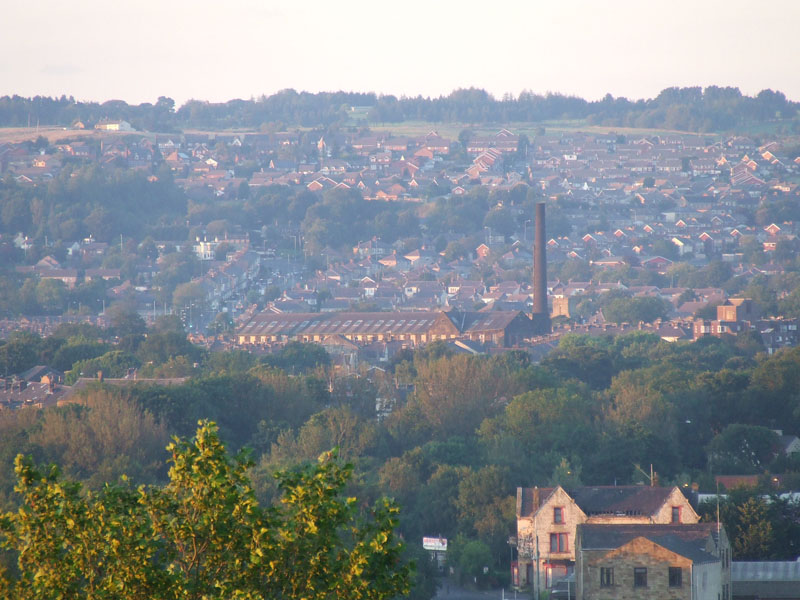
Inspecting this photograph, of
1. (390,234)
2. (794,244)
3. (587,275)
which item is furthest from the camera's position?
(390,234)

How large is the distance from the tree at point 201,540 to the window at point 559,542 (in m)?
19.2

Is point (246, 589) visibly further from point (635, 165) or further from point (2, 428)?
point (635, 165)

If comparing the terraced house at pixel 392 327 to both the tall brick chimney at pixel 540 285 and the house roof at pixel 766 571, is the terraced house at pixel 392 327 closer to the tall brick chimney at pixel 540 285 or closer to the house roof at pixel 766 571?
the tall brick chimney at pixel 540 285

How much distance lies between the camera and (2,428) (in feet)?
143

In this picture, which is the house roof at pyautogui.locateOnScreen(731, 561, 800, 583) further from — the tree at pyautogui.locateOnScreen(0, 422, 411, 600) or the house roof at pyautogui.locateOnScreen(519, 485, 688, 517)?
the tree at pyautogui.locateOnScreen(0, 422, 411, 600)

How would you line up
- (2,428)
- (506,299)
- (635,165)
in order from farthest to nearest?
(635,165)
(506,299)
(2,428)

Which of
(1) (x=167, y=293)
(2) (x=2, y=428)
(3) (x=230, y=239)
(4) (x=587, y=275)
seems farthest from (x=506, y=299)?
(2) (x=2, y=428)

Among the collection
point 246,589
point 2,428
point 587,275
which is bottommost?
point 587,275

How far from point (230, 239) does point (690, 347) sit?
71595mm

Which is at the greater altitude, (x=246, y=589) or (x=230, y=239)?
(x=246, y=589)

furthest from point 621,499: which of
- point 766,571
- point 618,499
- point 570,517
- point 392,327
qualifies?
point 392,327

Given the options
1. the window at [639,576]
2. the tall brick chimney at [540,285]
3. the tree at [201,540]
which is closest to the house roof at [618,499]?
the window at [639,576]

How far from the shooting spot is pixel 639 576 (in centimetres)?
2500

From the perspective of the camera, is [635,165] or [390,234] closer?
[390,234]
